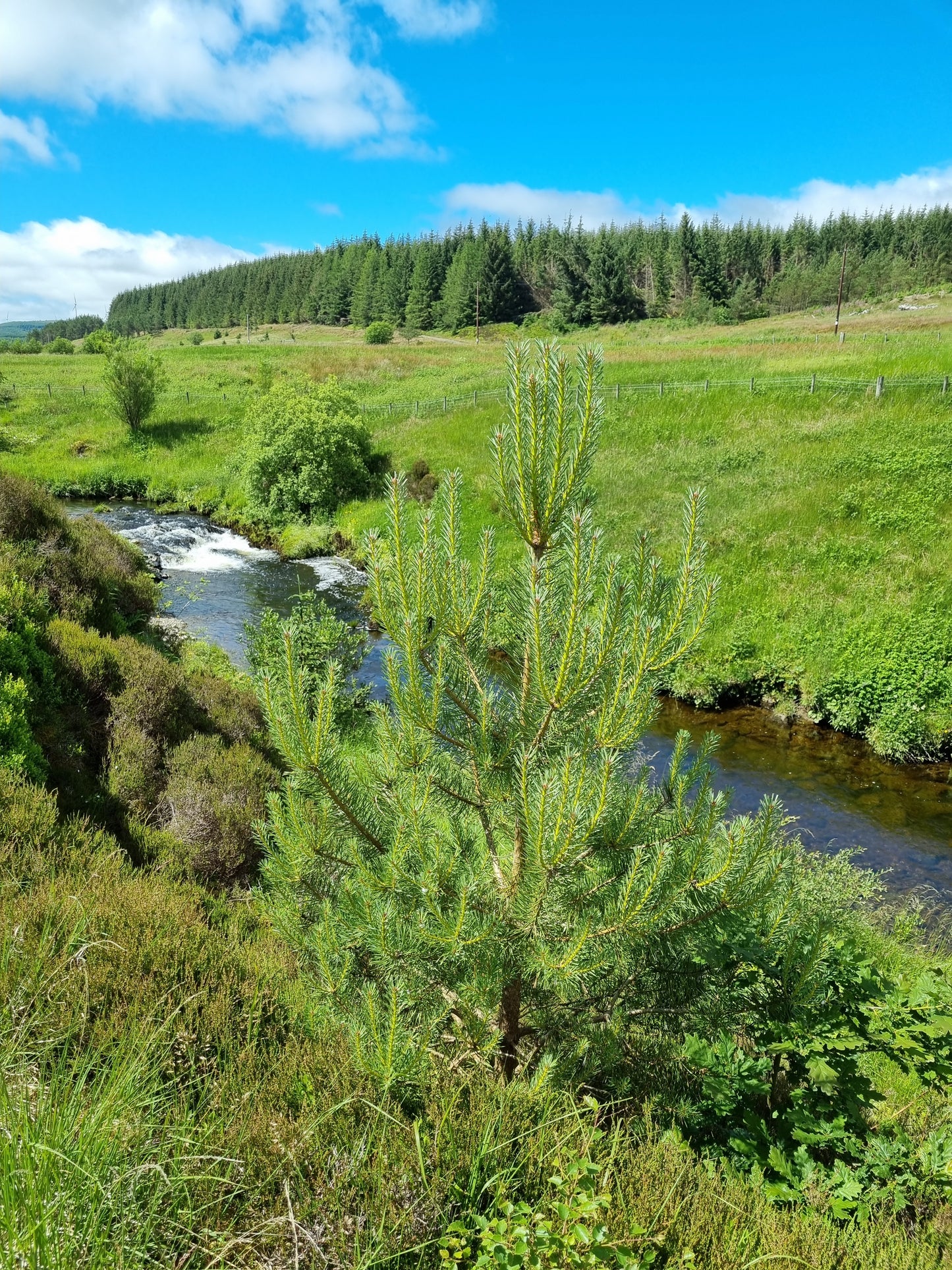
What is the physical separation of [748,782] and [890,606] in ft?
20.2

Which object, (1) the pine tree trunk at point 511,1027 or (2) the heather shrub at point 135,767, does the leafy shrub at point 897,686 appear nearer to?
(1) the pine tree trunk at point 511,1027

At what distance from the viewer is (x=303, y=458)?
89.8 ft

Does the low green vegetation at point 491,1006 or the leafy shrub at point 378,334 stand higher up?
the leafy shrub at point 378,334

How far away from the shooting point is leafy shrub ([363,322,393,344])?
239 ft

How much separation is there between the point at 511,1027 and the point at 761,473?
831 inches

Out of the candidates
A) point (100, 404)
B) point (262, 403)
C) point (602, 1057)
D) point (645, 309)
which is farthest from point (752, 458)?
point (645, 309)

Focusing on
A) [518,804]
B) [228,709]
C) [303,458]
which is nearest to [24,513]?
[228,709]

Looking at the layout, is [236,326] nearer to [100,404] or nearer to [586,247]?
[586,247]

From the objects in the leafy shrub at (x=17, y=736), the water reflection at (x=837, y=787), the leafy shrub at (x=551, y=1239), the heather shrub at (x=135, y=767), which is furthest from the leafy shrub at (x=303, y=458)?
the leafy shrub at (x=551, y=1239)

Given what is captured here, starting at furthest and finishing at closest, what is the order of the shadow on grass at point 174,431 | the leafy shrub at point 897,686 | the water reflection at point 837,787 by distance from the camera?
the shadow on grass at point 174,431 < the leafy shrub at point 897,686 < the water reflection at point 837,787

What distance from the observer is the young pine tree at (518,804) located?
247cm

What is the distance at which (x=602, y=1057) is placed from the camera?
2.95 meters

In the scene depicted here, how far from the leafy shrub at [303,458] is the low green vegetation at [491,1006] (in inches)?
984

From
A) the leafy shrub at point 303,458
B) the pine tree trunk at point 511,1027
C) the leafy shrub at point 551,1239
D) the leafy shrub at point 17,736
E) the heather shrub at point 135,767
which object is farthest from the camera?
the leafy shrub at point 303,458
